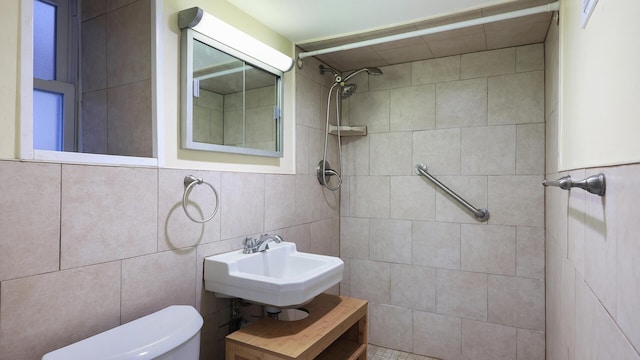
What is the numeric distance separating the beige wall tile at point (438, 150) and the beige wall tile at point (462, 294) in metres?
0.75

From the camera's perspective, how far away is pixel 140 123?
1.57 m

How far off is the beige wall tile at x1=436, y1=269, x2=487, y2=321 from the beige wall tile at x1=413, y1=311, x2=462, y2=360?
0.07m

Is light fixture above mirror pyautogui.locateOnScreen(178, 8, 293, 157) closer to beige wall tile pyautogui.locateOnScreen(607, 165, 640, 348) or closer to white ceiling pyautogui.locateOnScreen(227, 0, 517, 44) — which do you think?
white ceiling pyautogui.locateOnScreen(227, 0, 517, 44)

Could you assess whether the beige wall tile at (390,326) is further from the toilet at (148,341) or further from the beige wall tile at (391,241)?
the toilet at (148,341)

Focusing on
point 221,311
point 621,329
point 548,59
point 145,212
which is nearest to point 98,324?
point 145,212

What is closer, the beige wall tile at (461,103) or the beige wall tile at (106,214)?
the beige wall tile at (106,214)

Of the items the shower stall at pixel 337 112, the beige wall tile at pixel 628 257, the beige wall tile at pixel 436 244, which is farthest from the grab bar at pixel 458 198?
the beige wall tile at pixel 628 257

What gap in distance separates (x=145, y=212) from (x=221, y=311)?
2.25 feet

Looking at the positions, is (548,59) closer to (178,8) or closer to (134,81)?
(178,8)

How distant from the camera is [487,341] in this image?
7.95 feet

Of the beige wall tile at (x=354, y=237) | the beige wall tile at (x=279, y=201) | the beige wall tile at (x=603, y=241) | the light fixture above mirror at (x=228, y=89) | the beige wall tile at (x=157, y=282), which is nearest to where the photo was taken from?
the beige wall tile at (x=603, y=241)

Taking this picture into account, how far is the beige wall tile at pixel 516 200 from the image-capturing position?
7.59 ft

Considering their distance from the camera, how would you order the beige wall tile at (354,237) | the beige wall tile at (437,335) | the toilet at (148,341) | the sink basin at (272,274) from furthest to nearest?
1. the beige wall tile at (354,237)
2. the beige wall tile at (437,335)
3. the sink basin at (272,274)
4. the toilet at (148,341)

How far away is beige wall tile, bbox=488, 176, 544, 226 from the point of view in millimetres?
2312
